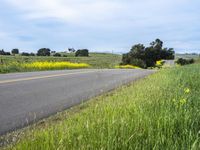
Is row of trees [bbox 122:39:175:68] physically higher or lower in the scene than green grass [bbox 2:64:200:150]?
lower

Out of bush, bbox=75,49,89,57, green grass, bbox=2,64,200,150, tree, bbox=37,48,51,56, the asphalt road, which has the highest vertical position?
green grass, bbox=2,64,200,150

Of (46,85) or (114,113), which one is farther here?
(46,85)

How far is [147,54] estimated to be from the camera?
78562mm

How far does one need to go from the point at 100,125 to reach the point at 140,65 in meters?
65.9

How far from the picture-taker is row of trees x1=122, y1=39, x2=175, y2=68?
7486cm

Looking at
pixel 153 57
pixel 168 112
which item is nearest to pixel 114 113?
pixel 168 112

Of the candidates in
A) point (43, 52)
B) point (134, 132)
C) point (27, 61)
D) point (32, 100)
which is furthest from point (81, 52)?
point (134, 132)

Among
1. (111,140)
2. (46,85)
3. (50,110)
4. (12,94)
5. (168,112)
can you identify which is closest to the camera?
(111,140)

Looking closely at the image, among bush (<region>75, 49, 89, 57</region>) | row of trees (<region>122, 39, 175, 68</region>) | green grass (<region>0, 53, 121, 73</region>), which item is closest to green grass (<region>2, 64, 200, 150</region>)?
green grass (<region>0, 53, 121, 73</region>)

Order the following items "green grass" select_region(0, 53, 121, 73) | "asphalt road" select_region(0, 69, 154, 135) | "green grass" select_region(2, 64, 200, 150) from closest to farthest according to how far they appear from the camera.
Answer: "green grass" select_region(2, 64, 200, 150) → "asphalt road" select_region(0, 69, 154, 135) → "green grass" select_region(0, 53, 121, 73)

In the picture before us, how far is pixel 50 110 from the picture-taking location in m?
11.9

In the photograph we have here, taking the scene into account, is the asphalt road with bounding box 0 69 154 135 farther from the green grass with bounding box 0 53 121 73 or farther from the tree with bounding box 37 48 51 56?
the tree with bounding box 37 48 51 56

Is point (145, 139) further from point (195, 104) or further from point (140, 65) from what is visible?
point (140, 65)

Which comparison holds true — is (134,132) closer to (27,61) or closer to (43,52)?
(27,61)
